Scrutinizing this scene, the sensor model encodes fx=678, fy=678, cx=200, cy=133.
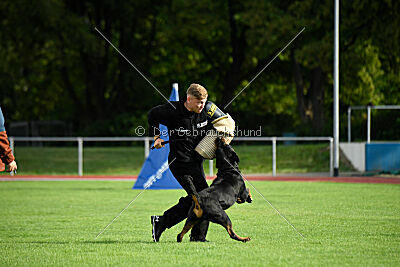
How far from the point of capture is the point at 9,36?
35531 mm

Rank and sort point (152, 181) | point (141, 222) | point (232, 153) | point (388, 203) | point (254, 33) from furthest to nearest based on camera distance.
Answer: point (254, 33), point (152, 181), point (388, 203), point (141, 222), point (232, 153)

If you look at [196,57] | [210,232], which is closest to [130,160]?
[196,57]

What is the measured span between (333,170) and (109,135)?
1771 centimetres

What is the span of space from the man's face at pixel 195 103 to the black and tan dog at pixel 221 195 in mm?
415

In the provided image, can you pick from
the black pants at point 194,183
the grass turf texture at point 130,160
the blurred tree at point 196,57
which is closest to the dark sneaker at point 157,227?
the black pants at point 194,183

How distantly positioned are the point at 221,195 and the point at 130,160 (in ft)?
70.4

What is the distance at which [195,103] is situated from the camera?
7516 millimetres

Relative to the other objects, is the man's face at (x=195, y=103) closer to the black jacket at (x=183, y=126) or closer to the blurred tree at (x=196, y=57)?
the black jacket at (x=183, y=126)

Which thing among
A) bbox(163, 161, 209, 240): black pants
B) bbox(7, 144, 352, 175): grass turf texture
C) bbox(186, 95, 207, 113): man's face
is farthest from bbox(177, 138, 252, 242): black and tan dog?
bbox(7, 144, 352, 175): grass turf texture

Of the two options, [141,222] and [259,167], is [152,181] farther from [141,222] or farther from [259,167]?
[259,167]

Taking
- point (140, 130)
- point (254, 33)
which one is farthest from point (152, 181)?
point (140, 130)

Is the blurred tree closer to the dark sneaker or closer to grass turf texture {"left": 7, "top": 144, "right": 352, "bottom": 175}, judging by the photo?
grass turf texture {"left": 7, "top": 144, "right": 352, "bottom": 175}

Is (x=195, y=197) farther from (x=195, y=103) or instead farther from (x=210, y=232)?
(x=210, y=232)

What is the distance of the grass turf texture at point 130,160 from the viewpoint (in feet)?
82.6
